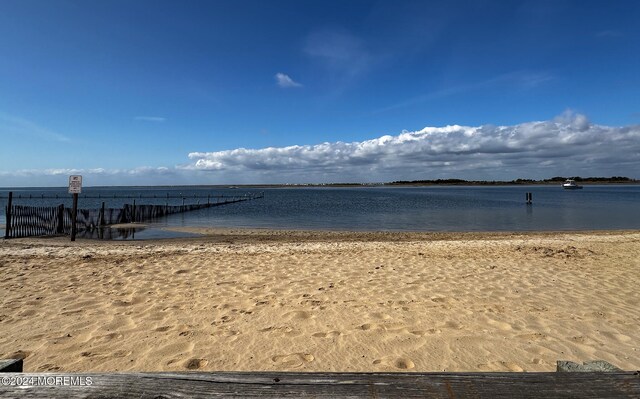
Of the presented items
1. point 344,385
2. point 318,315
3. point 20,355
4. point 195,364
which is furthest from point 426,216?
point 344,385

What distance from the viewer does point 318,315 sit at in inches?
202

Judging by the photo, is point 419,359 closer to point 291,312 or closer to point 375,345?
point 375,345

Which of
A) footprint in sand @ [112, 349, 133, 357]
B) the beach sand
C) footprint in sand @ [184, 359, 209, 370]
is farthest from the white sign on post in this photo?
footprint in sand @ [184, 359, 209, 370]

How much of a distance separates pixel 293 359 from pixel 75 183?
15714mm

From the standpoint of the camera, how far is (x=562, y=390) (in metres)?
1.27

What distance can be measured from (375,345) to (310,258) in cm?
574

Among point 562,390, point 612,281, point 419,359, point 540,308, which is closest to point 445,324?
point 419,359

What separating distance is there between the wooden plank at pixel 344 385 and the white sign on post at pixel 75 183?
16.8 m

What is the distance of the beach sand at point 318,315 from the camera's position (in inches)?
152

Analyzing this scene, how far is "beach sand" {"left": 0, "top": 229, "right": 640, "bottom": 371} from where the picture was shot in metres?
3.86

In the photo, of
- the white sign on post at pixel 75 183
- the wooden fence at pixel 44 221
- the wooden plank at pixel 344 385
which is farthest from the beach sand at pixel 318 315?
the wooden fence at pixel 44 221

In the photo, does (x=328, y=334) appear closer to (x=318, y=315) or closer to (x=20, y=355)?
(x=318, y=315)

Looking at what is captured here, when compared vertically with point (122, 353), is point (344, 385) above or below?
above

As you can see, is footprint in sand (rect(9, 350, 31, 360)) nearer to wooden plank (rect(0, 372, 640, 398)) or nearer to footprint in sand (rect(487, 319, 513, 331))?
wooden plank (rect(0, 372, 640, 398))
